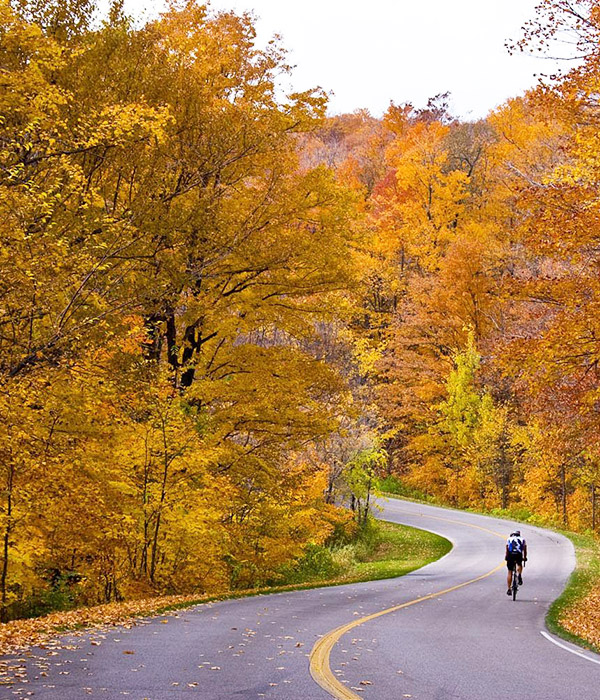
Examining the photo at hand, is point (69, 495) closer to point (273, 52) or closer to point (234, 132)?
point (234, 132)

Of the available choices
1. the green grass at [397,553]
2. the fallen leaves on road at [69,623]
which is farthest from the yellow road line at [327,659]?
the green grass at [397,553]

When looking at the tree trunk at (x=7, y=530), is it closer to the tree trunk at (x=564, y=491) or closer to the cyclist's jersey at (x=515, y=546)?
the cyclist's jersey at (x=515, y=546)

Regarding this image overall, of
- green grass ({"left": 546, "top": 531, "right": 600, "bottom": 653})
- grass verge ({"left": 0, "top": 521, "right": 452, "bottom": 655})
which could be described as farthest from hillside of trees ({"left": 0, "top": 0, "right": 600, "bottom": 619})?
green grass ({"left": 546, "top": 531, "right": 600, "bottom": 653})

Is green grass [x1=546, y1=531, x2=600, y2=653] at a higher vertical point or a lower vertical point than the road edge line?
lower

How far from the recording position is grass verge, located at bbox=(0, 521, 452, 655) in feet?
33.2

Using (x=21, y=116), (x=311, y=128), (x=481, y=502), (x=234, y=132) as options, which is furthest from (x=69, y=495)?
(x=481, y=502)

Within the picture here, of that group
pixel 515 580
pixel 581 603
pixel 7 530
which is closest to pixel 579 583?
pixel 515 580

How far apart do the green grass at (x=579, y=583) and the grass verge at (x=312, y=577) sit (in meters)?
5.28

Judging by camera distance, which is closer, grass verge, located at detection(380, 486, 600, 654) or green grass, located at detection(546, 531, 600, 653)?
grass verge, located at detection(380, 486, 600, 654)

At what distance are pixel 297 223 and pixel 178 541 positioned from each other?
719cm

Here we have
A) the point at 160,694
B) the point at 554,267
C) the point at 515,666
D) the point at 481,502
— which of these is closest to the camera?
the point at 160,694

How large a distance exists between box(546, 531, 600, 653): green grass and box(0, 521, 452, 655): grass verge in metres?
5.28

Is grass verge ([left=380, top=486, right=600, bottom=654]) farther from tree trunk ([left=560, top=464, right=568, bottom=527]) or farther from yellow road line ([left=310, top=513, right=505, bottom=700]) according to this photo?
yellow road line ([left=310, top=513, right=505, bottom=700])

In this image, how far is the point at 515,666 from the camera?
363 inches
